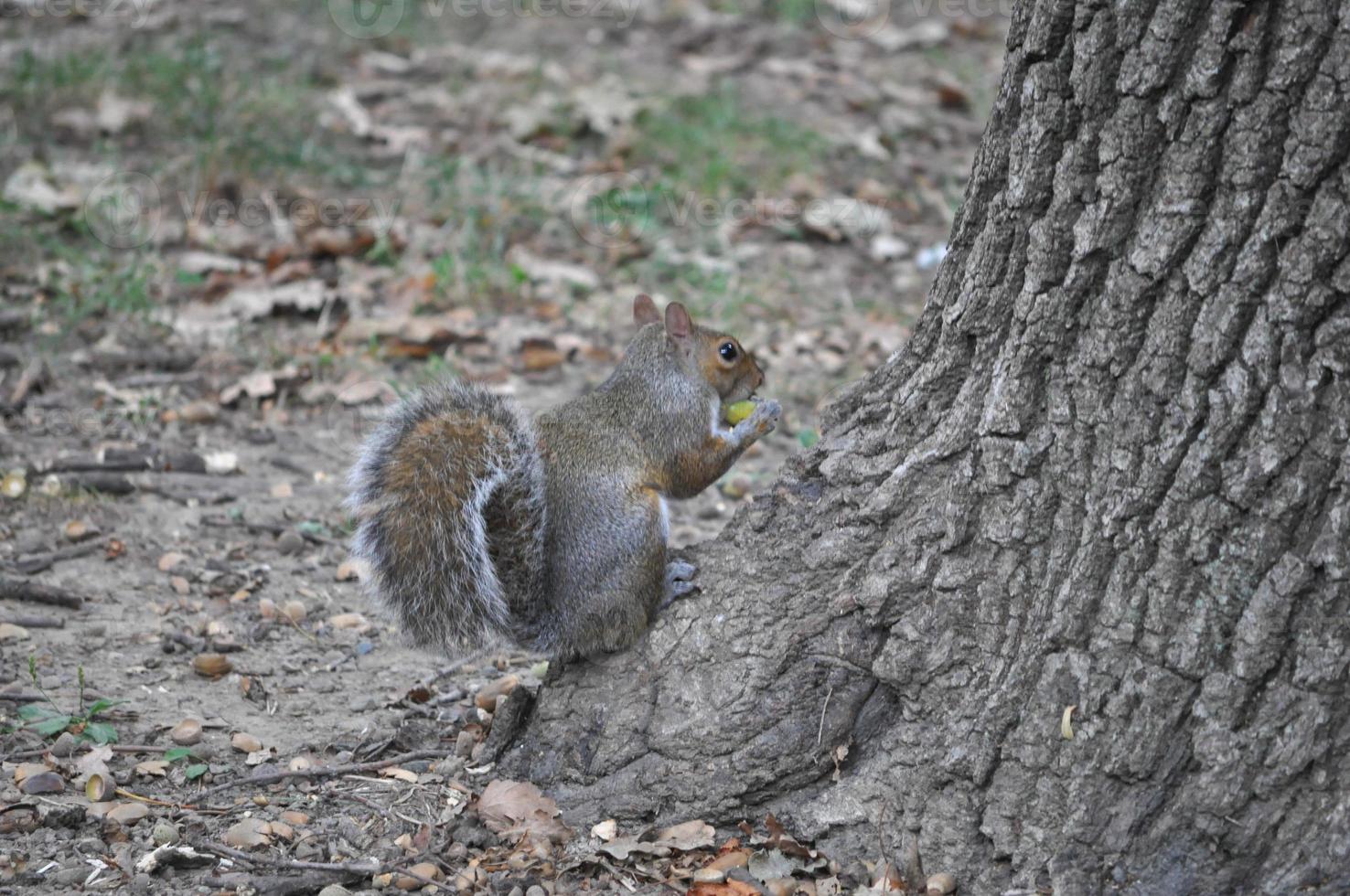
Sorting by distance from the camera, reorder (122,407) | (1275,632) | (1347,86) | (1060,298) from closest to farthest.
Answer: (1347,86)
(1275,632)
(1060,298)
(122,407)

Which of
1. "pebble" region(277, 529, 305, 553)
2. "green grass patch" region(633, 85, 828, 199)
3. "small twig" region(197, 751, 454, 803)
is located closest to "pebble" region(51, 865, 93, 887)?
"small twig" region(197, 751, 454, 803)

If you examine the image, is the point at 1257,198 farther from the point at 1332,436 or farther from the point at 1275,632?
the point at 1275,632

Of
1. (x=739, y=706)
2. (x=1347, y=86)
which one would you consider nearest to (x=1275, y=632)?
(x=1347, y=86)

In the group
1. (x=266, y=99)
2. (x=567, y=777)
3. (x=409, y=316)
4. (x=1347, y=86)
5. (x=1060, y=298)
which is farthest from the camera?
(x=266, y=99)

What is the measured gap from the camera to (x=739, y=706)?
2219 millimetres

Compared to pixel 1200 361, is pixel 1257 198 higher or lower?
higher

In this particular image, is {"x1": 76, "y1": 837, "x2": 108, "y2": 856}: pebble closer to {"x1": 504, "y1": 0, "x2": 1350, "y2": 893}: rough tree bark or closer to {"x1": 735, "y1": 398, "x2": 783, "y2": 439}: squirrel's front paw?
{"x1": 504, "y1": 0, "x2": 1350, "y2": 893}: rough tree bark

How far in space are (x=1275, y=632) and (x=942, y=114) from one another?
476 cm

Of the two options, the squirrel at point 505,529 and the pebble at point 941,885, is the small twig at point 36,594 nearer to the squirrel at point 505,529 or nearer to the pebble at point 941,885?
the squirrel at point 505,529

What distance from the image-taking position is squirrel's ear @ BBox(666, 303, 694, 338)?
2984mm

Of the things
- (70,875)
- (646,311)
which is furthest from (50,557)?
(646,311)

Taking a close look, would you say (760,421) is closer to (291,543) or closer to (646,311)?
(646,311)

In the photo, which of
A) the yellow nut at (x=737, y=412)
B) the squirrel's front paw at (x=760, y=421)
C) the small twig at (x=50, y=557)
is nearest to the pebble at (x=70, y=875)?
the small twig at (x=50, y=557)

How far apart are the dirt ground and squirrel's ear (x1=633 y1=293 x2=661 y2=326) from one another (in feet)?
1.93
